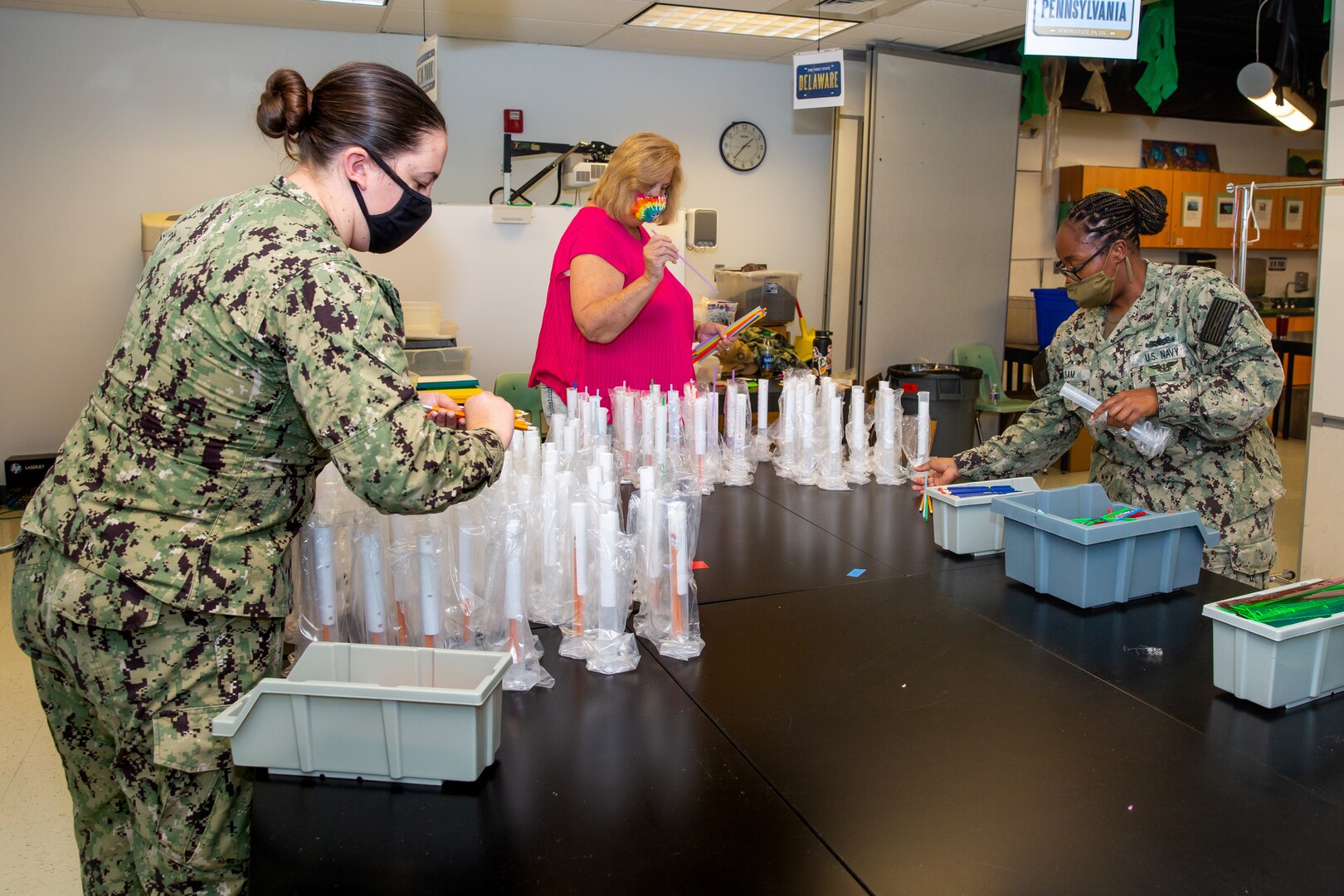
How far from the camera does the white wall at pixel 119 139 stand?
5223 mm

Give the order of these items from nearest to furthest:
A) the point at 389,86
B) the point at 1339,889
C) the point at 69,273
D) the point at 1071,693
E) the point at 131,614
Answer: the point at 1339,889, the point at 131,614, the point at 389,86, the point at 1071,693, the point at 69,273

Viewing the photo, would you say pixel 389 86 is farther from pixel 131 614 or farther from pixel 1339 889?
pixel 1339 889

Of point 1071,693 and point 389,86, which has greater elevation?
point 389,86

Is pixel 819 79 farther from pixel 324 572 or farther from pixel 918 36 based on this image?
pixel 324 572

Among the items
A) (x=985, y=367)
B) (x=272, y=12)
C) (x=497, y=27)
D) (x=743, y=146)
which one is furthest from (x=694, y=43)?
(x=985, y=367)

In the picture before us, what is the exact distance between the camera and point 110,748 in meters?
1.32

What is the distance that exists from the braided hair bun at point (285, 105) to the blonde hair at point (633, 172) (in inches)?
67.4

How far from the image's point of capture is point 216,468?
45.6 inches

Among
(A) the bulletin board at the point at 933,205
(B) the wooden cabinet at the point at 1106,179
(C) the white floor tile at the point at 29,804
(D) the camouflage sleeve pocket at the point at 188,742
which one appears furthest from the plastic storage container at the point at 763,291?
(D) the camouflage sleeve pocket at the point at 188,742

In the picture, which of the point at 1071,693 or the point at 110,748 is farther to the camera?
the point at 1071,693

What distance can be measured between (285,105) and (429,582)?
70 cm

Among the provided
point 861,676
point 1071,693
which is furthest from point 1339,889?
point 861,676

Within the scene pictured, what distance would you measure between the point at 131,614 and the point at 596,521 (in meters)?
0.71

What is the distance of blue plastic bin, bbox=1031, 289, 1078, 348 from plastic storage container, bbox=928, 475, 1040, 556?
4.59 m
